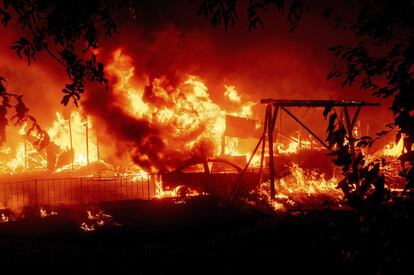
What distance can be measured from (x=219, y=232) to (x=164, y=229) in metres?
1.65

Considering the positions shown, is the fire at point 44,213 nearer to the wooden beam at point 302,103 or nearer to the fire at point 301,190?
the fire at point 301,190

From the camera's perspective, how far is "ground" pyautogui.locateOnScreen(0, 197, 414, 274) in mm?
3412

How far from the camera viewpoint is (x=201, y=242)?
9.59 metres

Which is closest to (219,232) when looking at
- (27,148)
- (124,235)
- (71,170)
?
(124,235)

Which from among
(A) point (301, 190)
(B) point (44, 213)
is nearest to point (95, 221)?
(B) point (44, 213)

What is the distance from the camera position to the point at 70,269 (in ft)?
25.0

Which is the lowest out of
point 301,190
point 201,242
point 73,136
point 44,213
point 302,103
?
point 201,242

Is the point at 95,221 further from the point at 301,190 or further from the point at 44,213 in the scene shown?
the point at 301,190

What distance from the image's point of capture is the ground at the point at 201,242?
341 centimetres

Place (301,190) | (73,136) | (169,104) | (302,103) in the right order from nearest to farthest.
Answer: (302,103), (301,190), (169,104), (73,136)

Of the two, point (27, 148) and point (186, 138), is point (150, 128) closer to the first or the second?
point (186, 138)

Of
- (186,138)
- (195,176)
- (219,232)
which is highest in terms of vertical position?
(186,138)

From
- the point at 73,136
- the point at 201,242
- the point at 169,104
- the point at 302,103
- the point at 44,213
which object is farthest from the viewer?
the point at 73,136

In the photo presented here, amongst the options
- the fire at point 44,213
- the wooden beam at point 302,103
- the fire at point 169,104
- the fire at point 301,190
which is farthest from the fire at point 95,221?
the fire at point 169,104
